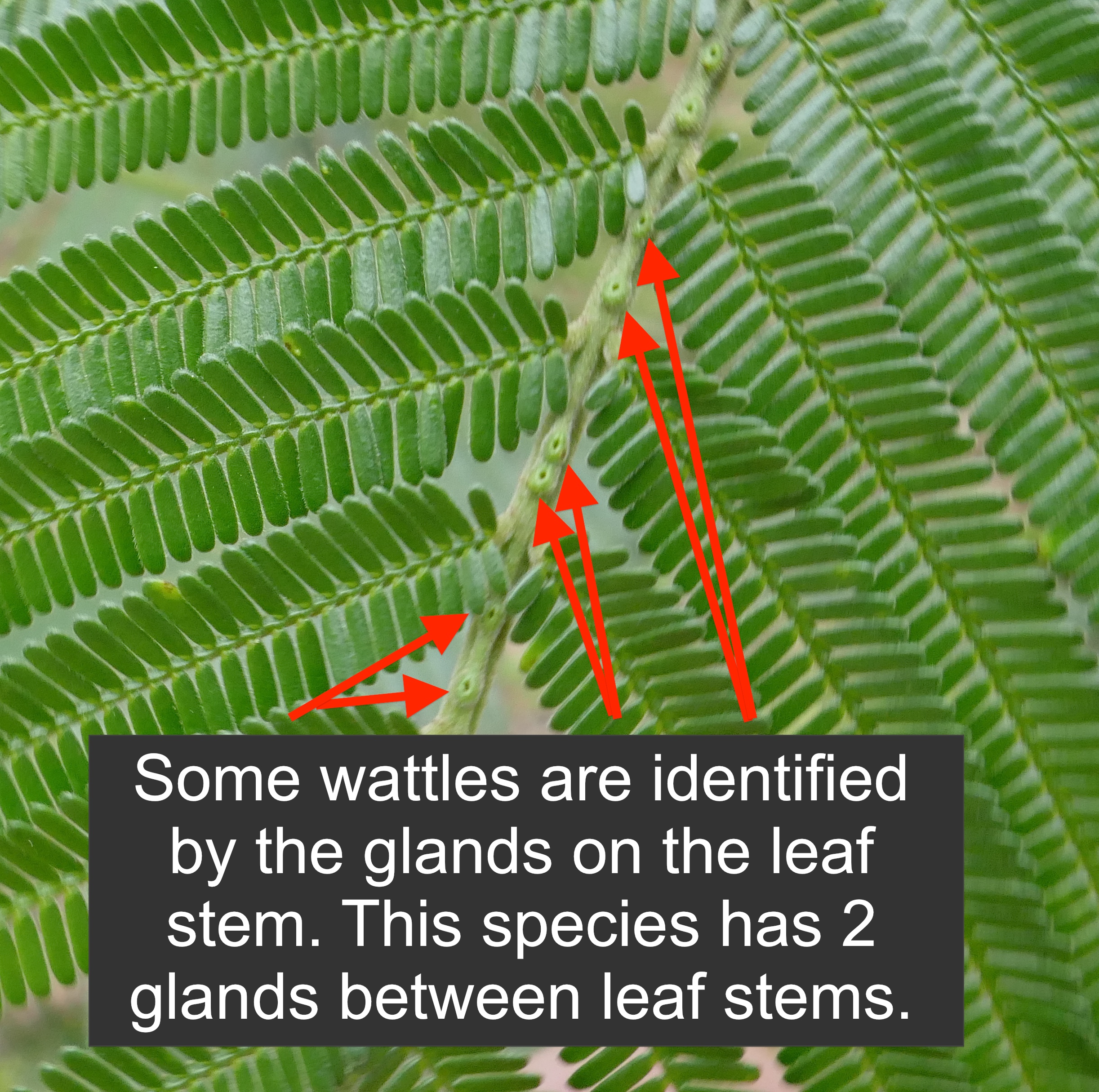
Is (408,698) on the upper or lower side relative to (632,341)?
lower

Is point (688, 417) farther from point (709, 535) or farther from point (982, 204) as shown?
point (982, 204)

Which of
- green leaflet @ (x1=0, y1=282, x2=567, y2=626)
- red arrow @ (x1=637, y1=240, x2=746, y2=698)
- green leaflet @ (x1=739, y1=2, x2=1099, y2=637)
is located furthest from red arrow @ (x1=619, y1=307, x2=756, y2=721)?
green leaflet @ (x1=739, y1=2, x2=1099, y2=637)

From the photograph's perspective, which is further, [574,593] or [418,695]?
[418,695]

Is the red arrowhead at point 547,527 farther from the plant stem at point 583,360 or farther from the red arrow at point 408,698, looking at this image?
the red arrow at point 408,698

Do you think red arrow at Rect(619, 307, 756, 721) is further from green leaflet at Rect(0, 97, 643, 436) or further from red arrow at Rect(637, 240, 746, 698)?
green leaflet at Rect(0, 97, 643, 436)

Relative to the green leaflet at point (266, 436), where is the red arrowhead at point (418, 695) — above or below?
below

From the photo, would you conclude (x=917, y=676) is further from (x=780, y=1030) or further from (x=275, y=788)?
(x=275, y=788)

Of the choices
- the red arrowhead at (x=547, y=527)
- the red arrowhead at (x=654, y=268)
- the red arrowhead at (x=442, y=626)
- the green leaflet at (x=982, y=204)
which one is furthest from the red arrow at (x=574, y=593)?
the green leaflet at (x=982, y=204)

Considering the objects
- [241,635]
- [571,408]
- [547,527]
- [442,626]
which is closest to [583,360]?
[571,408]
